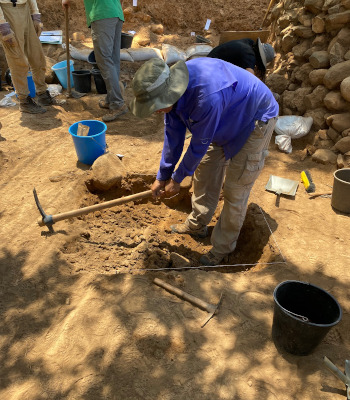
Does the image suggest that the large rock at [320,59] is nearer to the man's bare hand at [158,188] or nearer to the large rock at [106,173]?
the large rock at [106,173]

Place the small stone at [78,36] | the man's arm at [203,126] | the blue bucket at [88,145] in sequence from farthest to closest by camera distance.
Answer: the small stone at [78,36]
the blue bucket at [88,145]
the man's arm at [203,126]

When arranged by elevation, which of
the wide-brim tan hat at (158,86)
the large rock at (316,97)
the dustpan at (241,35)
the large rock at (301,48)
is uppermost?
the wide-brim tan hat at (158,86)

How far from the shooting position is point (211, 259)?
11.0 feet

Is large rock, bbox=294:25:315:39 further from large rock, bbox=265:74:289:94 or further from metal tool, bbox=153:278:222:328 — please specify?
metal tool, bbox=153:278:222:328

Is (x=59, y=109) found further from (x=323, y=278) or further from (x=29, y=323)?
(x=323, y=278)

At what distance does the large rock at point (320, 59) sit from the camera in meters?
4.94

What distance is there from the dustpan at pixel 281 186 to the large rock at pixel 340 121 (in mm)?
1131

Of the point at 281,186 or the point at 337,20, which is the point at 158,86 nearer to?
the point at 281,186

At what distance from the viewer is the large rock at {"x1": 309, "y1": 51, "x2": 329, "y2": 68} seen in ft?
16.2

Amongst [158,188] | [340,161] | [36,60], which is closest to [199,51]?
[36,60]

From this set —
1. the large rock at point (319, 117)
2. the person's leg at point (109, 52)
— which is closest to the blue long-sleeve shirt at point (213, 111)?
the large rock at point (319, 117)

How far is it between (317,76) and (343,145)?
1206 mm

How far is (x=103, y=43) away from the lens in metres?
5.54

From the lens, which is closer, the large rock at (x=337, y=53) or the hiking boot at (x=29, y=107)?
the large rock at (x=337, y=53)
